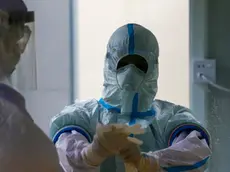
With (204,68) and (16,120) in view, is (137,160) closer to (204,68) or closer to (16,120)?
(16,120)

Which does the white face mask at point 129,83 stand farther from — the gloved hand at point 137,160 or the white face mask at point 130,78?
the gloved hand at point 137,160

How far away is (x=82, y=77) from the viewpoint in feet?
4.41

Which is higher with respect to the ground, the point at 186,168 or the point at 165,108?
the point at 165,108

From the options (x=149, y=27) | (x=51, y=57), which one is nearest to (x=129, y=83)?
(x=51, y=57)

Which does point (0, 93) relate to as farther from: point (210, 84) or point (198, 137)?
point (210, 84)

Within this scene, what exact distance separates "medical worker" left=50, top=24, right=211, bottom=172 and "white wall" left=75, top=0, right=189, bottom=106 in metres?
0.29

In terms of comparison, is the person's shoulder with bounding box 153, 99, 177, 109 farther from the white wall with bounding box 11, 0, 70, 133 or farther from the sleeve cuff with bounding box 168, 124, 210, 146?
the white wall with bounding box 11, 0, 70, 133

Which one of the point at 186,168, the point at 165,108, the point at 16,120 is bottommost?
the point at 186,168

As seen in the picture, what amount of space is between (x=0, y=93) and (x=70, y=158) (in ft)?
1.10

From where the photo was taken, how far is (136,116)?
1015 mm

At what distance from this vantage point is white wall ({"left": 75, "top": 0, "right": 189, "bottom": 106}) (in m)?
1.35

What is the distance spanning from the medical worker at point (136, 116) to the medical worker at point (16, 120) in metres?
0.33

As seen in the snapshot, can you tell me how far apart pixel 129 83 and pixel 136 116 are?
9 cm

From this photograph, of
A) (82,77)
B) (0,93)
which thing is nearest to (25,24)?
Answer: (0,93)
